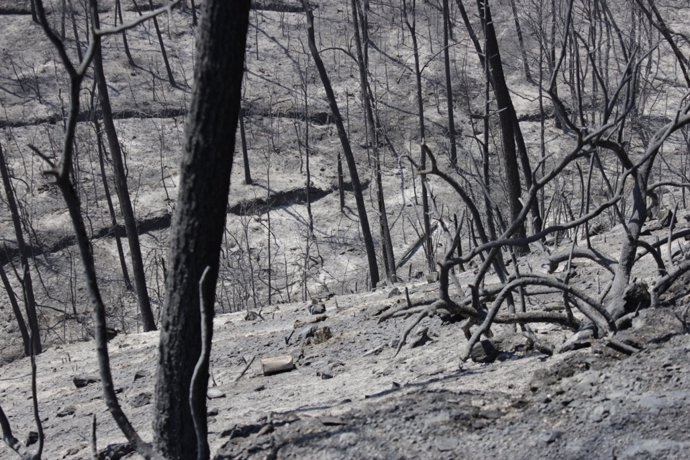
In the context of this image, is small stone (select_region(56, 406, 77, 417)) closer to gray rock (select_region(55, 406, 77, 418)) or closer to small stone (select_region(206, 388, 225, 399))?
gray rock (select_region(55, 406, 77, 418))

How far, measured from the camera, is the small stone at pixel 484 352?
18.5ft

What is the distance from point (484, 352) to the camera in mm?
5637

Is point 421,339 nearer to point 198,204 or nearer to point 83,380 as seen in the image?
point 198,204

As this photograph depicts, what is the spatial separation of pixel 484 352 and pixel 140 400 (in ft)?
8.94

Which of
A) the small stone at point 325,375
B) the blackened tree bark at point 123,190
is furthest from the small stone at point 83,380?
the blackened tree bark at point 123,190

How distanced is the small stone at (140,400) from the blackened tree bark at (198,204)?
2764mm

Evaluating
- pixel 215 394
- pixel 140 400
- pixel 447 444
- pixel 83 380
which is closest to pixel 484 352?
pixel 447 444

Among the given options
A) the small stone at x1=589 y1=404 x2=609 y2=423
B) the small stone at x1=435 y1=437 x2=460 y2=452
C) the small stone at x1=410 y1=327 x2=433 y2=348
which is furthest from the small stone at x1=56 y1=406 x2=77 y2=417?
the small stone at x1=589 y1=404 x2=609 y2=423

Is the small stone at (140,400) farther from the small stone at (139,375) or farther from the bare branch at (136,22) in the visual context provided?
the bare branch at (136,22)

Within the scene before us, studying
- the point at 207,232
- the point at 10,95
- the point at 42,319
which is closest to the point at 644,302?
the point at 207,232

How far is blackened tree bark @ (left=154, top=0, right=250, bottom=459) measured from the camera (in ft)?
13.5

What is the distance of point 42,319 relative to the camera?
21.8 m

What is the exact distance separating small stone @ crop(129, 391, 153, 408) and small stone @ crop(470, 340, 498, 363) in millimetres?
2576

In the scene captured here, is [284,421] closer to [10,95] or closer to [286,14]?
[10,95]
